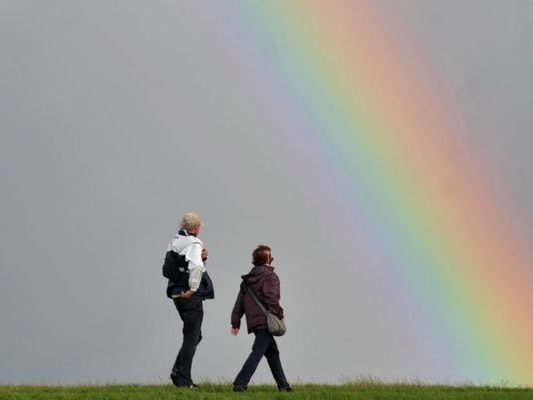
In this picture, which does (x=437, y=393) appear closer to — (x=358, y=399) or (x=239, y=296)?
(x=358, y=399)

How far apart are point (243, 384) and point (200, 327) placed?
4.18 ft

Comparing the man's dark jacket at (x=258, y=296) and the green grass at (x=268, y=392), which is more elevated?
the man's dark jacket at (x=258, y=296)

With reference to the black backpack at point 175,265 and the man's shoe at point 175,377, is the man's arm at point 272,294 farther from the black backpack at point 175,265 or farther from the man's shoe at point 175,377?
the man's shoe at point 175,377

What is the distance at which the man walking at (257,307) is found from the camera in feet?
51.4

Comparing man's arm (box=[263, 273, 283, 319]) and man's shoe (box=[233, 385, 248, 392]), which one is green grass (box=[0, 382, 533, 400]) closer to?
man's shoe (box=[233, 385, 248, 392])

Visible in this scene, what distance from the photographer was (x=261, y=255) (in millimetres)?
15836

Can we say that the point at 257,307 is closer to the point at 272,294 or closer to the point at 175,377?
the point at 272,294

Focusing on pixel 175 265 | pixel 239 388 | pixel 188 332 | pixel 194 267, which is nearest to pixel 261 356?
pixel 239 388

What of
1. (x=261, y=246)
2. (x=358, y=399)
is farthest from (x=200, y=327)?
(x=358, y=399)

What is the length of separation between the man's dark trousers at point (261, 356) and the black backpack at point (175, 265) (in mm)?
1599

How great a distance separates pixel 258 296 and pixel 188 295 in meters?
1.15

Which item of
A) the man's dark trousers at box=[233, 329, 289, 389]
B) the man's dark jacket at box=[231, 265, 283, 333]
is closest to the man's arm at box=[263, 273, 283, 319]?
the man's dark jacket at box=[231, 265, 283, 333]

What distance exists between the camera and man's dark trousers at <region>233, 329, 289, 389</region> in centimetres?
1558

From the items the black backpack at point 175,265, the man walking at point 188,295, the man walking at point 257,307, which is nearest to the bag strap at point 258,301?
the man walking at point 257,307
